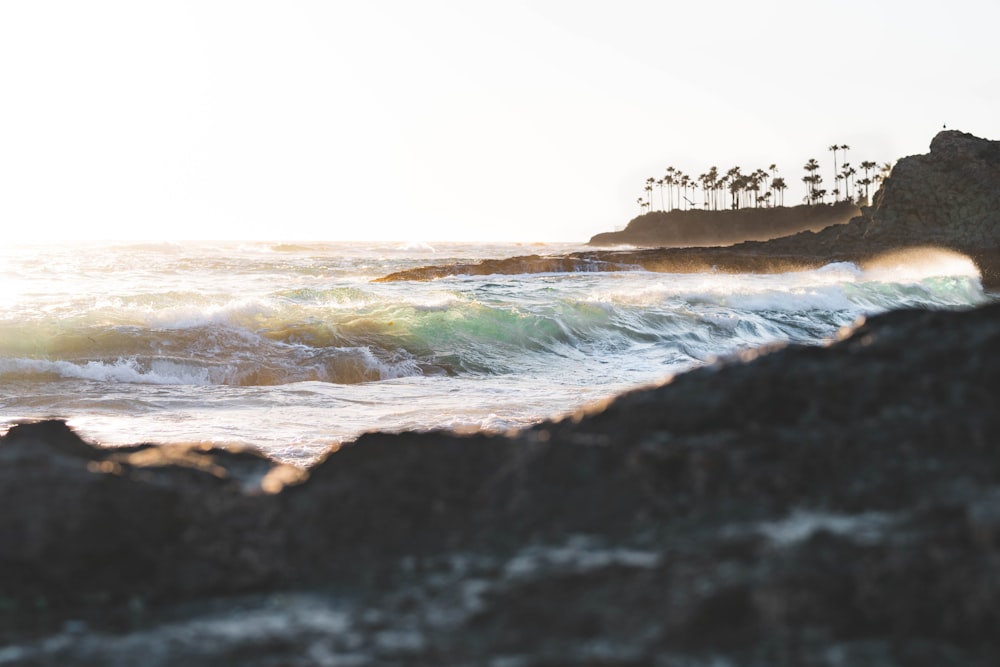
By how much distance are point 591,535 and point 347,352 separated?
12.4 m

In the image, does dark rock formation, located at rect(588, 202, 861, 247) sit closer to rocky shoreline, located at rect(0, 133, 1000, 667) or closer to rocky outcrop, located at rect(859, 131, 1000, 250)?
rocky outcrop, located at rect(859, 131, 1000, 250)

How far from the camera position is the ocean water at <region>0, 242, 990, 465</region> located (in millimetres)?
8875

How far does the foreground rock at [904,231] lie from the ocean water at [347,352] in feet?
83.4

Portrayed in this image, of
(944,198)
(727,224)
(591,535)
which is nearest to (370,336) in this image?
(591,535)

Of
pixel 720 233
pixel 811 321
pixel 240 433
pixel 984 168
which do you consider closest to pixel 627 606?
pixel 240 433

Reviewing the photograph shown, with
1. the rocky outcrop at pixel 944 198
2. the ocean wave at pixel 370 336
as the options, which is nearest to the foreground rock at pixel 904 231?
the rocky outcrop at pixel 944 198

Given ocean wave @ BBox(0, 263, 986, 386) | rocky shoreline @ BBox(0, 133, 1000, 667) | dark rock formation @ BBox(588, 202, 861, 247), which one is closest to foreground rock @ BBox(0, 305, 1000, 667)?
rocky shoreline @ BBox(0, 133, 1000, 667)

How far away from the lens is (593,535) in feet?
5.98

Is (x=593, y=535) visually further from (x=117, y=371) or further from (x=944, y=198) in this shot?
(x=944, y=198)

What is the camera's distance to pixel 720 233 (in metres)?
126

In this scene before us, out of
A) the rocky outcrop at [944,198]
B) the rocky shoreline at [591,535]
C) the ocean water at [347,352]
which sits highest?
the rocky outcrop at [944,198]

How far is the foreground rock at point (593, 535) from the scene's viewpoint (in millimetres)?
1544

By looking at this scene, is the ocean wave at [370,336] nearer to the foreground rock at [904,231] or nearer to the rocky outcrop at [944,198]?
the foreground rock at [904,231]

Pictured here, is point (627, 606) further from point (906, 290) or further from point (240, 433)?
point (906, 290)
